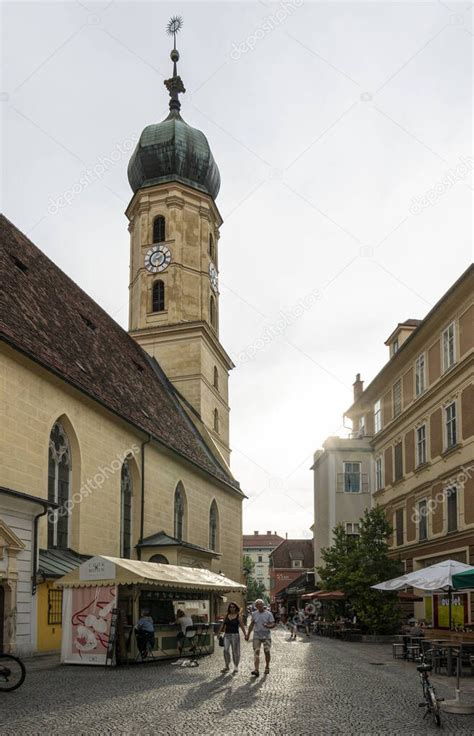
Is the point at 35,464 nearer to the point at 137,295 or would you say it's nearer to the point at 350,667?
the point at 350,667

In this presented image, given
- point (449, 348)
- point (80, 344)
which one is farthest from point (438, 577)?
point (80, 344)

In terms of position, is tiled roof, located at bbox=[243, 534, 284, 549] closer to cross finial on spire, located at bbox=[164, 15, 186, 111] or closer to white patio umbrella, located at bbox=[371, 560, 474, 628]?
cross finial on spire, located at bbox=[164, 15, 186, 111]

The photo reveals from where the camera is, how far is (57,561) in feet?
71.6

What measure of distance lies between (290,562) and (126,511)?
254 feet

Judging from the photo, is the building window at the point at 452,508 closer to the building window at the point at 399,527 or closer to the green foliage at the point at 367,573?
the green foliage at the point at 367,573

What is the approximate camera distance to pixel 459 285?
1115 inches

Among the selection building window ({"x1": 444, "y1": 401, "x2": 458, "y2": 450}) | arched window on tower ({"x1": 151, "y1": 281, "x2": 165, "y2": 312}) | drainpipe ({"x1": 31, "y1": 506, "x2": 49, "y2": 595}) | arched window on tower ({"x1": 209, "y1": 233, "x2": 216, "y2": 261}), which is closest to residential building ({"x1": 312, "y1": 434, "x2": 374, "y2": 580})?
arched window on tower ({"x1": 151, "y1": 281, "x2": 165, "y2": 312})

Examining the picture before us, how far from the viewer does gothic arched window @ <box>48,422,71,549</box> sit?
77.1 ft

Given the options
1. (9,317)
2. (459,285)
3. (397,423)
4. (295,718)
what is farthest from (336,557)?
(295,718)

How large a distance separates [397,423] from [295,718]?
2860 centimetres

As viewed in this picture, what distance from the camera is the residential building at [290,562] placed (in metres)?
102

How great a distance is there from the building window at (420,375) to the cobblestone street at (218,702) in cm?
1754

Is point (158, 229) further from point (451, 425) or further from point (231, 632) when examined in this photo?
point (231, 632)

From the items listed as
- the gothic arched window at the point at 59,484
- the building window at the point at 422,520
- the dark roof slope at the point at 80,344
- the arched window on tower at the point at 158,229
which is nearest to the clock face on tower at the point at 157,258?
the arched window on tower at the point at 158,229
